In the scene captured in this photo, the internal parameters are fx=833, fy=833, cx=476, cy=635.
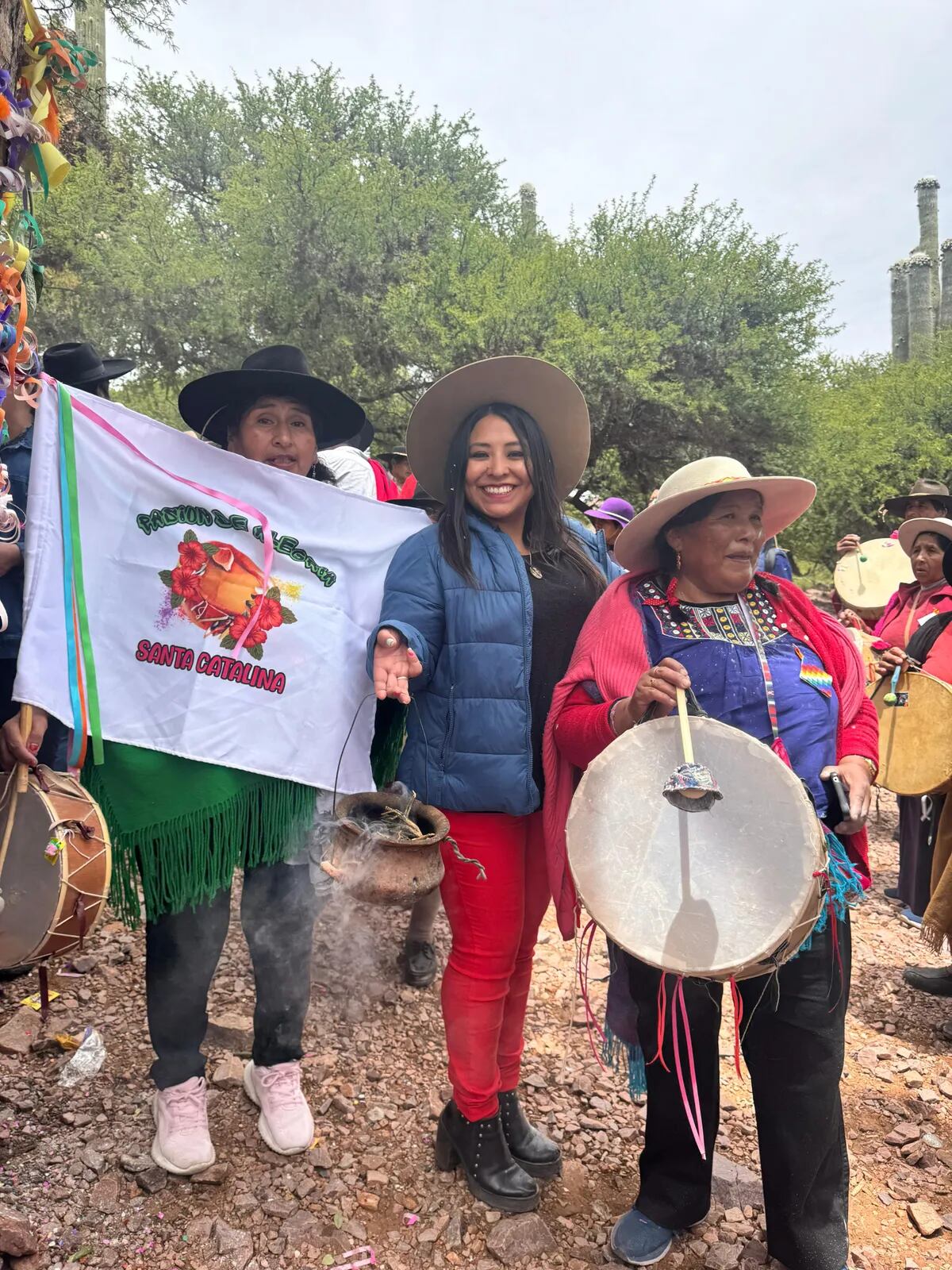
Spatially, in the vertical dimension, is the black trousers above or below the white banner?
below

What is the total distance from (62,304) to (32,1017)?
12.8m

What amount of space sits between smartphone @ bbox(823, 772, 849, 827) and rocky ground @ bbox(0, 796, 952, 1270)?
1.27 metres

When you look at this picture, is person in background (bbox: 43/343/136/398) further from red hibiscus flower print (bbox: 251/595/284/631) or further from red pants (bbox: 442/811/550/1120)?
red pants (bbox: 442/811/550/1120)

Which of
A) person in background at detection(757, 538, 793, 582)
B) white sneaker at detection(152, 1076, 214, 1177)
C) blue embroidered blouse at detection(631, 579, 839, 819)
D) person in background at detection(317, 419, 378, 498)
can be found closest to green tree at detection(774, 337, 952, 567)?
person in background at detection(757, 538, 793, 582)

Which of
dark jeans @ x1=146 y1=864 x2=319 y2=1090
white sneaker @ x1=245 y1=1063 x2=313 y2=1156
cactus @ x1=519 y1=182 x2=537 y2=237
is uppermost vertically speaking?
cactus @ x1=519 y1=182 x2=537 y2=237

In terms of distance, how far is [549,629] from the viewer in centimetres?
241

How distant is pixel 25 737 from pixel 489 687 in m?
1.20

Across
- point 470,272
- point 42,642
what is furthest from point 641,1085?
point 470,272

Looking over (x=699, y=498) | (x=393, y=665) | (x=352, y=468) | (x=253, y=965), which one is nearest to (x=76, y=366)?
(x=352, y=468)

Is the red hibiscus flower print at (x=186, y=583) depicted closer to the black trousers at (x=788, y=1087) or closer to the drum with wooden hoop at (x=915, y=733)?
the black trousers at (x=788, y=1087)

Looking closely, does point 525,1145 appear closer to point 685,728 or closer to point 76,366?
point 685,728

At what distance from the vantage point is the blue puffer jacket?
90.0 inches

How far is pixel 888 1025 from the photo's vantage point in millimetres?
3719

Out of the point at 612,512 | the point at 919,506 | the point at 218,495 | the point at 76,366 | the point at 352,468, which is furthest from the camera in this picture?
the point at 612,512
